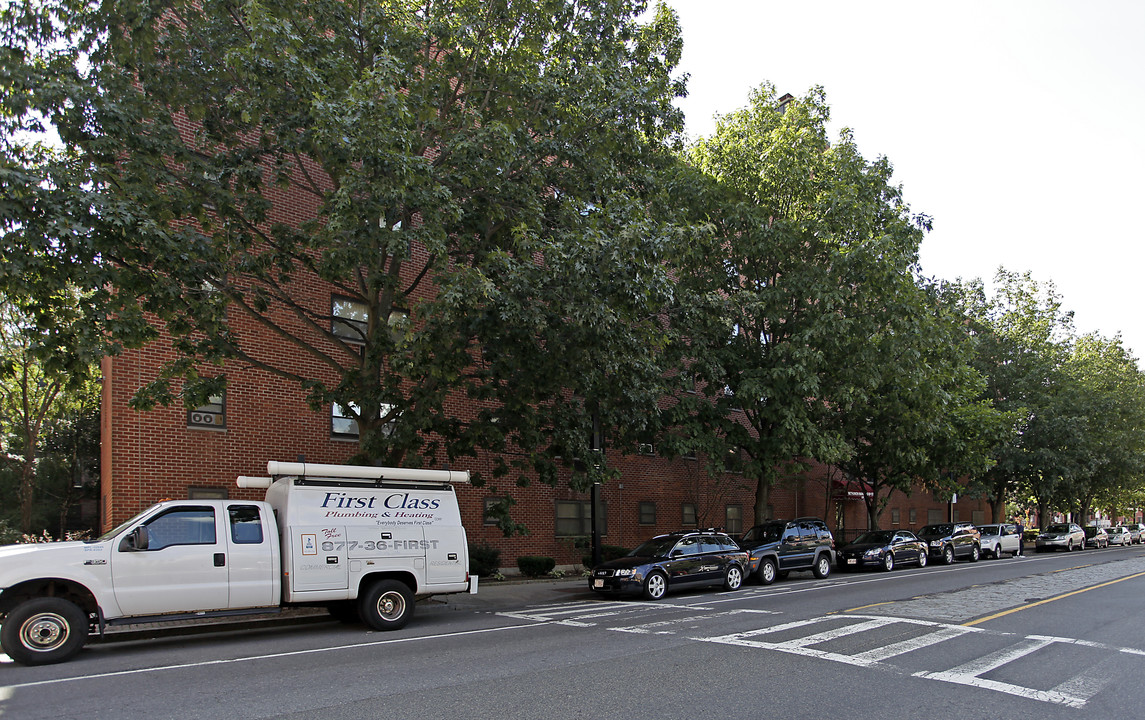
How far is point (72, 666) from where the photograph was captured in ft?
28.7

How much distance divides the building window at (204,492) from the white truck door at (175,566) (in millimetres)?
6540

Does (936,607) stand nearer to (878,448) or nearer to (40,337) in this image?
(878,448)

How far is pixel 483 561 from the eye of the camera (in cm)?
1945

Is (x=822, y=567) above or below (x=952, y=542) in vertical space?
above

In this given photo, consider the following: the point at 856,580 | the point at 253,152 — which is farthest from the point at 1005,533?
the point at 253,152

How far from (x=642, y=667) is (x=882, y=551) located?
1777 centimetres

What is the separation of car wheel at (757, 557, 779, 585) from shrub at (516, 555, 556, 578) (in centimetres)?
541

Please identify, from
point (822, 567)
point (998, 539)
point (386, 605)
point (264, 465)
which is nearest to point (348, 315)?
point (264, 465)

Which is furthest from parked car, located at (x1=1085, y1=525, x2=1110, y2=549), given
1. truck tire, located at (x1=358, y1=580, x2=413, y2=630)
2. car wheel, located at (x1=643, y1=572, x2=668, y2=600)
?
truck tire, located at (x1=358, y1=580, x2=413, y2=630)

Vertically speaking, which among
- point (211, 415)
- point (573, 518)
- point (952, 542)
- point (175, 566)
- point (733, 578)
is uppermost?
point (211, 415)

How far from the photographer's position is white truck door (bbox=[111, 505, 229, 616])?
9617mm

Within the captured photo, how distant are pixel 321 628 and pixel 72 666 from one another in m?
3.58

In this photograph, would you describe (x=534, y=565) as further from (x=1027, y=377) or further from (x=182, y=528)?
(x=1027, y=377)

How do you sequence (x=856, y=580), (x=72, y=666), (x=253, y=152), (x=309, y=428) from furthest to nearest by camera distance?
(x=856, y=580) → (x=309, y=428) → (x=253, y=152) → (x=72, y=666)
